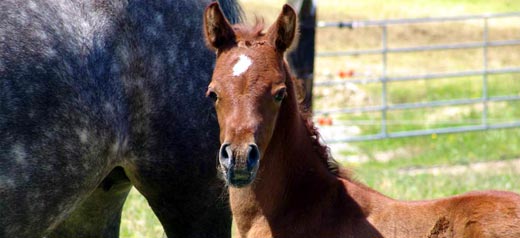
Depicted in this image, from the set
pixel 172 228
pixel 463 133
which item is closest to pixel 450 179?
pixel 463 133

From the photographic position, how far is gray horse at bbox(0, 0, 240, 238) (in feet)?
11.7

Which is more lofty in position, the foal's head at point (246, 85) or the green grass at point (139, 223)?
the foal's head at point (246, 85)

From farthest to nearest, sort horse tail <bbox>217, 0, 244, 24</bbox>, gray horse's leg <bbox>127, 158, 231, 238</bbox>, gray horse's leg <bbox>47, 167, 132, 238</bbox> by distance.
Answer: horse tail <bbox>217, 0, 244, 24</bbox> → gray horse's leg <bbox>47, 167, 132, 238</bbox> → gray horse's leg <bbox>127, 158, 231, 238</bbox>

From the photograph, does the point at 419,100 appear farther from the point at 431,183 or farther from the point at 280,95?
the point at 280,95

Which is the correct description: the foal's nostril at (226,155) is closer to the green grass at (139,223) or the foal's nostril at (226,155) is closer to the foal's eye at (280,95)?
the foal's eye at (280,95)

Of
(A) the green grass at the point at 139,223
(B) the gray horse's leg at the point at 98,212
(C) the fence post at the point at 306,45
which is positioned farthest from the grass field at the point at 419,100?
(B) the gray horse's leg at the point at 98,212

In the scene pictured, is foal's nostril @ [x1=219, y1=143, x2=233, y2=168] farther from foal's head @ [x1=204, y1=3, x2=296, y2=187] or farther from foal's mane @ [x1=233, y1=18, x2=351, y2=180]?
foal's mane @ [x1=233, y1=18, x2=351, y2=180]

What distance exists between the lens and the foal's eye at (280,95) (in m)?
3.37

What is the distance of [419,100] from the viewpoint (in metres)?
13.7

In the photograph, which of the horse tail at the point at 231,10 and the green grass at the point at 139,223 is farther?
the green grass at the point at 139,223

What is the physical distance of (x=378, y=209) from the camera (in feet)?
12.0

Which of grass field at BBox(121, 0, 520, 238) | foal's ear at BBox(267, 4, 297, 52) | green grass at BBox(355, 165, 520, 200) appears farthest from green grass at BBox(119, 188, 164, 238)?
foal's ear at BBox(267, 4, 297, 52)

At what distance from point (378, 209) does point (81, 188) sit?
3.87 feet

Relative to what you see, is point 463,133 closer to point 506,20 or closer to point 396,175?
point 396,175
